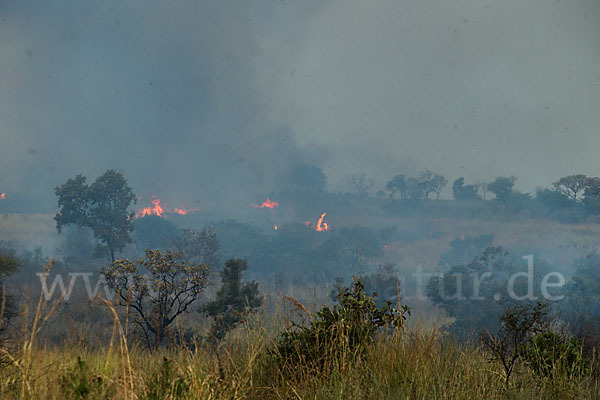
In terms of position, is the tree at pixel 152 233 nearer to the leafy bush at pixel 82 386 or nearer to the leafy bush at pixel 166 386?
the leafy bush at pixel 166 386

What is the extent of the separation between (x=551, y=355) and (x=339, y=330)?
4364 millimetres

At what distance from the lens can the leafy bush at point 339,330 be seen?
638 cm

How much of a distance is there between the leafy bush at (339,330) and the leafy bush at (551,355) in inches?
108

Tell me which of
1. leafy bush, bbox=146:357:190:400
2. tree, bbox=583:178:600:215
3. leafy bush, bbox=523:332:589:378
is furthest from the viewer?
tree, bbox=583:178:600:215

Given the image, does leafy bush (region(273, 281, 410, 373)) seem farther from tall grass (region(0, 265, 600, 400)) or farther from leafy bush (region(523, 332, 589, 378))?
leafy bush (region(523, 332, 589, 378))

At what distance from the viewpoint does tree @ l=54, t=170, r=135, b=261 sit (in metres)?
50.0

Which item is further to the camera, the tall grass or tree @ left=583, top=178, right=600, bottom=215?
tree @ left=583, top=178, right=600, bottom=215

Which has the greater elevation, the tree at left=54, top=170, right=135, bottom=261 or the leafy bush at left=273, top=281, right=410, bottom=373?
the tree at left=54, top=170, right=135, bottom=261

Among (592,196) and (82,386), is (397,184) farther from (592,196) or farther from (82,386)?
(82,386)

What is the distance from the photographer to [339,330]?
6.19m

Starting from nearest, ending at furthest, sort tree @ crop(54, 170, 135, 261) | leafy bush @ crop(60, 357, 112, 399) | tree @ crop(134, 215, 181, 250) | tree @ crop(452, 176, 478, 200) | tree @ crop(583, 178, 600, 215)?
leafy bush @ crop(60, 357, 112, 399)
tree @ crop(54, 170, 135, 261)
tree @ crop(583, 178, 600, 215)
tree @ crop(134, 215, 181, 250)
tree @ crop(452, 176, 478, 200)

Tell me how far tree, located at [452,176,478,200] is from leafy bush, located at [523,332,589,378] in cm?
13125

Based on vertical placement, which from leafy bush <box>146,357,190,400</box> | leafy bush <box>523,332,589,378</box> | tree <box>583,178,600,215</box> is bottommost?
leafy bush <box>523,332,589,378</box>

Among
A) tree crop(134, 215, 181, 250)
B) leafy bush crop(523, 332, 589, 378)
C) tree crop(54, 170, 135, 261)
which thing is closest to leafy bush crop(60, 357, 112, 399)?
leafy bush crop(523, 332, 589, 378)
